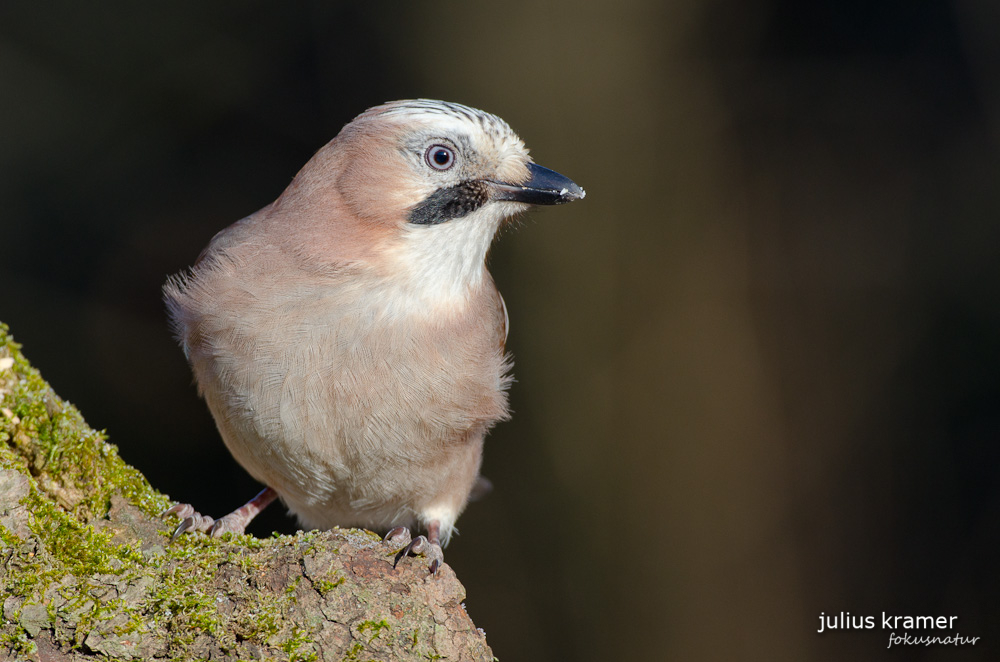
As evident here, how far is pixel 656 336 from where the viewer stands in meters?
6.15

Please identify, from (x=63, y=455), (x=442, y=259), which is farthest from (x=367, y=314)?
(x=63, y=455)

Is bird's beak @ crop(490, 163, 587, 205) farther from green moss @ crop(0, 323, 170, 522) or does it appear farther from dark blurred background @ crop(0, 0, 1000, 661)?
dark blurred background @ crop(0, 0, 1000, 661)

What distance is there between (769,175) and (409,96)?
8.88ft

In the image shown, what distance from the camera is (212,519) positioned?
2945 mm

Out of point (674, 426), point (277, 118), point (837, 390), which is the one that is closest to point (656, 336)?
point (674, 426)

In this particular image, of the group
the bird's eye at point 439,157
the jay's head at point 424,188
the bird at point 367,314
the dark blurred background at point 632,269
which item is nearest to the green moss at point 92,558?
the bird at point 367,314

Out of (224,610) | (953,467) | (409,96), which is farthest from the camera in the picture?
(409,96)

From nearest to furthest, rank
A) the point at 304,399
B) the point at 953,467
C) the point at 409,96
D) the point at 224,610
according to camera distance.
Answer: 1. the point at 224,610
2. the point at 304,399
3. the point at 953,467
4. the point at 409,96

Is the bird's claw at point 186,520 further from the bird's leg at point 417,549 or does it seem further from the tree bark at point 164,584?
the bird's leg at point 417,549

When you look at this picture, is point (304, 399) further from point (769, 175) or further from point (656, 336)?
point (769, 175)

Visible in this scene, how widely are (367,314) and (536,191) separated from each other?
32.5 inches

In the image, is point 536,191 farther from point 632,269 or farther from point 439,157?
point 632,269

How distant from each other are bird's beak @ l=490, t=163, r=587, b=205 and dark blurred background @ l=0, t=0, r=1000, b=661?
2.79 m

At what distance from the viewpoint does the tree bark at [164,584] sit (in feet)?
6.45
